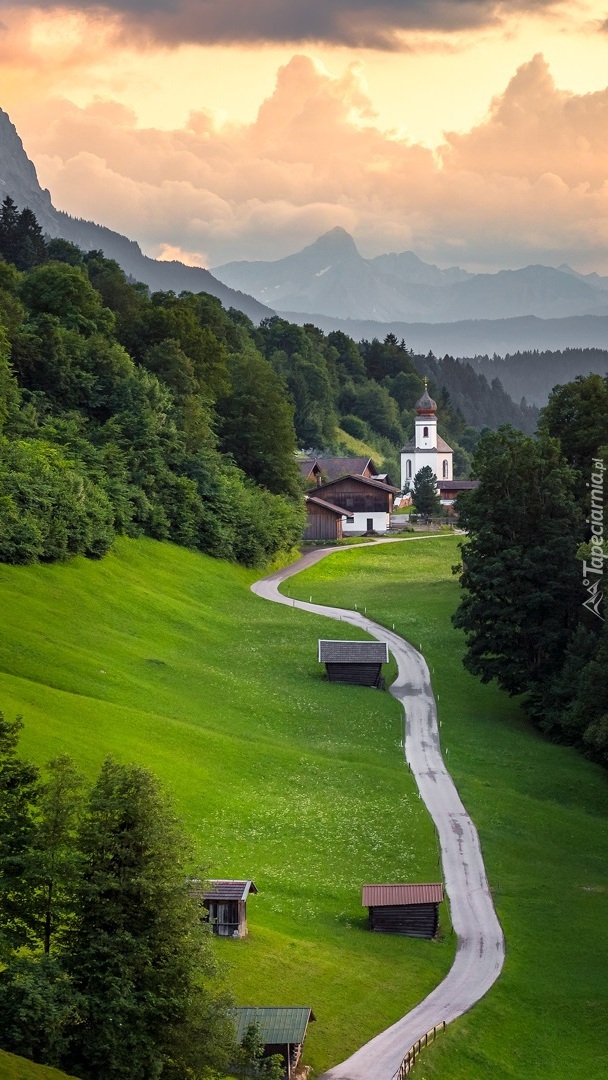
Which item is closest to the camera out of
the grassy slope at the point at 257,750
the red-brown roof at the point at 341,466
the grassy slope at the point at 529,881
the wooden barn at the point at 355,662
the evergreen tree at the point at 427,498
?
the grassy slope at the point at 529,881

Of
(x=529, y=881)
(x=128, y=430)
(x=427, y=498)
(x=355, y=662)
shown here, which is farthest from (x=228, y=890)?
(x=427, y=498)

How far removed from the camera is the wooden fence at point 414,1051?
2946 centimetres

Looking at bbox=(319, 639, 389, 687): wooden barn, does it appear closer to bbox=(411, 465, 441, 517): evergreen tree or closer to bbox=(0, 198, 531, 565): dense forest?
bbox=(0, 198, 531, 565): dense forest

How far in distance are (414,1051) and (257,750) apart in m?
24.3

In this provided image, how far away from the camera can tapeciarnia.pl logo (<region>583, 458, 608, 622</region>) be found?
64.2 m

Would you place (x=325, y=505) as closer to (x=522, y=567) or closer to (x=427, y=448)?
(x=427, y=448)

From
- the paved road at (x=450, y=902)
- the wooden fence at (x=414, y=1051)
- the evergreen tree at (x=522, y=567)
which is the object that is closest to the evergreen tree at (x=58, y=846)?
the paved road at (x=450, y=902)

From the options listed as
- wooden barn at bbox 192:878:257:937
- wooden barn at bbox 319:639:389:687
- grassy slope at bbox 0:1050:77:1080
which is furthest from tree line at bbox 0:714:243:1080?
wooden barn at bbox 319:639:389:687

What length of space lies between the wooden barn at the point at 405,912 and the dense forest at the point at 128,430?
37719 mm

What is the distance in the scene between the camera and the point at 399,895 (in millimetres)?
39406

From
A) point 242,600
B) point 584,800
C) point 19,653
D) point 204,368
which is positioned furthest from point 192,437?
point 584,800

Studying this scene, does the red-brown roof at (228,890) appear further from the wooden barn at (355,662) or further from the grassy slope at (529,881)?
the wooden barn at (355,662)

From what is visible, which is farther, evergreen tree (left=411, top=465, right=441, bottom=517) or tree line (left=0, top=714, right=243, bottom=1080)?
evergreen tree (left=411, top=465, right=441, bottom=517)

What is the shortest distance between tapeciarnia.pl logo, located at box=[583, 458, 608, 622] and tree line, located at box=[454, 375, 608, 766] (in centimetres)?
7
